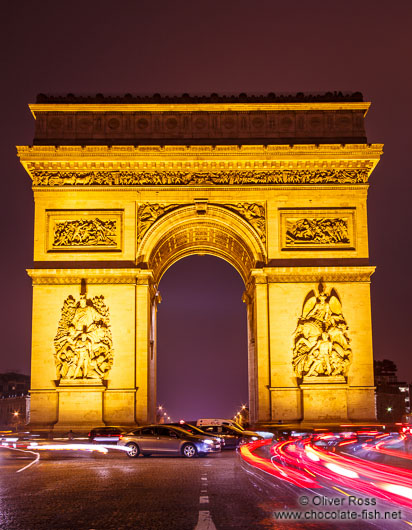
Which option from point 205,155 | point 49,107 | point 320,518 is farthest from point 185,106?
point 320,518

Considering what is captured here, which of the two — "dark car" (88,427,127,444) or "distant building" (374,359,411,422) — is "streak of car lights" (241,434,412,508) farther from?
"distant building" (374,359,411,422)

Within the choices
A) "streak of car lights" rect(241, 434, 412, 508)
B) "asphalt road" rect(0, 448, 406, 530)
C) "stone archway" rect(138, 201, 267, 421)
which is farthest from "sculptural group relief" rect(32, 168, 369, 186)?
"asphalt road" rect(0, 448, 406, 530)

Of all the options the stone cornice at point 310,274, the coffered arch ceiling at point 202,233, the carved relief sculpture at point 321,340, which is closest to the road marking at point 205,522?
the carved relief sculpture at point 321,340

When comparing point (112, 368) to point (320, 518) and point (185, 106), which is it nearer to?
point (185, 106)

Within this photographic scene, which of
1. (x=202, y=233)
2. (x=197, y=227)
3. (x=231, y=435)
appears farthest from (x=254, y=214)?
(x=231, y=435)

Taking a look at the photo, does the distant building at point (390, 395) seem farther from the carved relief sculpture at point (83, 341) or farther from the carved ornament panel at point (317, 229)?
the carved relief sculpture at point (83, 341)

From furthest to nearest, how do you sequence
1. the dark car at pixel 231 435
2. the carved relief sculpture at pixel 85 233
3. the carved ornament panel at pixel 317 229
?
the carved ornament panel at pixel 317 229 < the carved relief sculpture at pixel 85 233 < the dark car at pixel 231 435

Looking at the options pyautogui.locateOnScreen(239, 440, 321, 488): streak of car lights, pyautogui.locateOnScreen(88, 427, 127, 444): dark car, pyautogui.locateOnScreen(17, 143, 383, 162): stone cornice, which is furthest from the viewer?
pyautogui.locateOnScreen(17, 143, 383, 162): stone cornice

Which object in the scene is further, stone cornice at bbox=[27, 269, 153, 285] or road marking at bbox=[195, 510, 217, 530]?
stone cornice at bbox=[27, 269, 153, 285]
